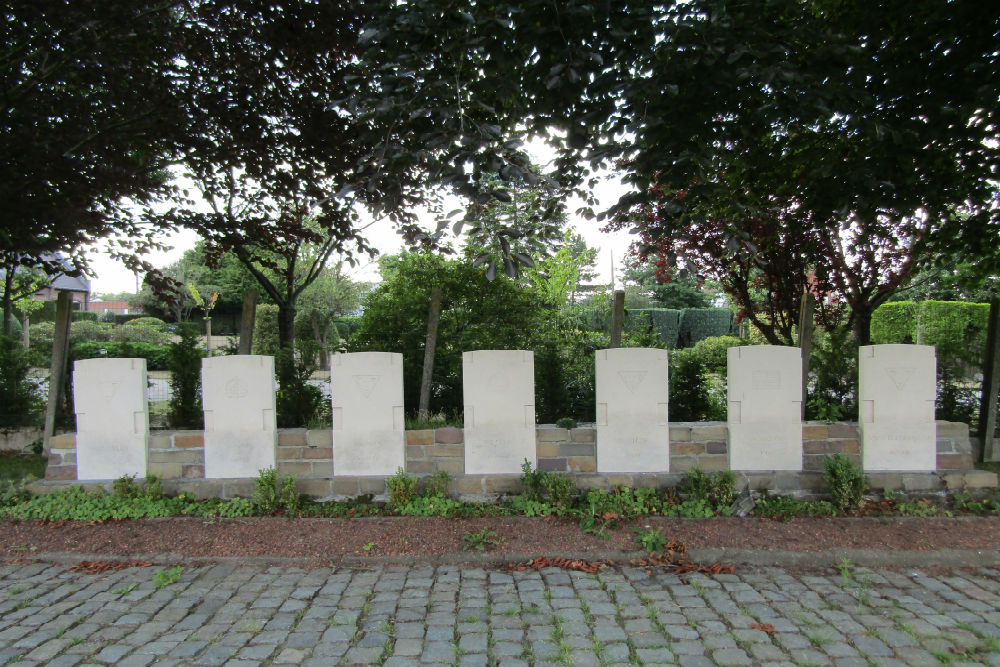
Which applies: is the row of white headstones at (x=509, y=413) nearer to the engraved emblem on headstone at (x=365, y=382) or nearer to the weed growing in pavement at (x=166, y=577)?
the engraved emblem on headstone at (x=365, y=382)

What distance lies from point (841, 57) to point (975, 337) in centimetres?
429

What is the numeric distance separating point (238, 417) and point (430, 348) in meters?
1.89

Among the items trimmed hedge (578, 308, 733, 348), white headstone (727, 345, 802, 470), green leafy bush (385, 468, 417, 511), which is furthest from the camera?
trimmed hedge (578, 308, 733, 348)

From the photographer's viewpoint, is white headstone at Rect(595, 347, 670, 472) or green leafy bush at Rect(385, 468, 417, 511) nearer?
green leafy bush at Rect(385, 468, 417, 511)

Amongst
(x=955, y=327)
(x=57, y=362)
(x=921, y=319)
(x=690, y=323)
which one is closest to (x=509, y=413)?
(x=57, y=362)

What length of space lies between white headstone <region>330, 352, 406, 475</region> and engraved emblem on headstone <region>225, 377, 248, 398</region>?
2.38ft

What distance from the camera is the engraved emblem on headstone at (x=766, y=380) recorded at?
452 cm

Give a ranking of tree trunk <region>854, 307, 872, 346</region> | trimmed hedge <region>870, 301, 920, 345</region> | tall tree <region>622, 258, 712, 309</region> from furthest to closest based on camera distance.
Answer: tall tree <region>622, 258, 712, 309</region>
trimmed hedge <region>870, 301, 920, 345</region>
tree trunk <region>854, 307, 872, 346</region>

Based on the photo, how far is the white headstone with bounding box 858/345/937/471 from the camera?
4.49 meters

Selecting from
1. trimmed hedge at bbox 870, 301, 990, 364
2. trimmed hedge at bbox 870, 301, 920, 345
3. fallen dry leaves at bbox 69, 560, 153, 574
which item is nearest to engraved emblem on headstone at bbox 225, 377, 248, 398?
fallen dry leaves at bbox 69, 560, 153, 574

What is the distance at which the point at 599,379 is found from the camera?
457cm

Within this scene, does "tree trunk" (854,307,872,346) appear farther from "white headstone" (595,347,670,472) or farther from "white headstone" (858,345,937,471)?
"white headstone" (595,347,670,472)

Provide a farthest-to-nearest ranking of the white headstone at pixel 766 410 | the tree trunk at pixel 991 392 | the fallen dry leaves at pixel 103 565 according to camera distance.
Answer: the tree trunk at pixel 991 392 → the white headstone at pixel 766 410 → the fallen dry leaves at pixel 103 565

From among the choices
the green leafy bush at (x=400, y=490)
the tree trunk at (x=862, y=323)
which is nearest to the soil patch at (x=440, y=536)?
the green leafy bush at (x=400, y=490)
